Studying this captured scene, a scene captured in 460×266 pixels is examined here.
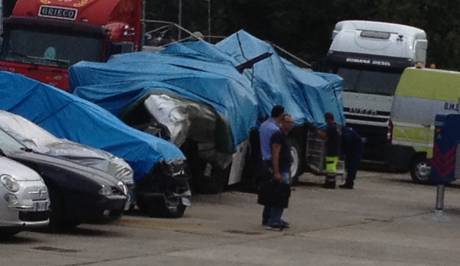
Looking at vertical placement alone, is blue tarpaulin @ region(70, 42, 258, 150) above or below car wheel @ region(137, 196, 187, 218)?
above

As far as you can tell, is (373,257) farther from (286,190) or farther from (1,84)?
(1,84)

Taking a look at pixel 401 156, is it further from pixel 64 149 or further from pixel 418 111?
pixel 64 149

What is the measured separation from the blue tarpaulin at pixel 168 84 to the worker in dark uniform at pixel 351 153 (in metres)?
4.48

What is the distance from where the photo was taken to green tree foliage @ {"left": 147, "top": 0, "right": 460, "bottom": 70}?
45.2 meters

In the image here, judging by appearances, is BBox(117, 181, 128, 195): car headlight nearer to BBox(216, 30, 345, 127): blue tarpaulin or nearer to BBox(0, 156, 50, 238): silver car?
BBox(0, 156, 50, 238): silver car

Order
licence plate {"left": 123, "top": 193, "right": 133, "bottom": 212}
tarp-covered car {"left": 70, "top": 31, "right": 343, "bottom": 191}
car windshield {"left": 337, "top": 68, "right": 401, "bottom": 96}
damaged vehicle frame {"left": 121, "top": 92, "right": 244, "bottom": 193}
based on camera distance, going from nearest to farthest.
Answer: licence plate {"left": 123, "top": 193, "right": 133, "bottom": 212}, damaged vehicle frame {"left": 121, "top": 92, "right": 244, "bottom": 193}, tarp-covered car {"left": 70, "top": 31, "right": 343, "bottom": 191}, car windshield {"left": 337, "top": 68, "right": 401, "bottom": 96}

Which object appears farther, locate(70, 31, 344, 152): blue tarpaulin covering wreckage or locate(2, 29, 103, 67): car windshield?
locate(2, 29, 103, 67): car windshield

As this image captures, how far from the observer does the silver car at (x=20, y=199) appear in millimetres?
14742

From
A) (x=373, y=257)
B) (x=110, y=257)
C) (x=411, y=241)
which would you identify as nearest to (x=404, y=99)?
(x=411, y=241)

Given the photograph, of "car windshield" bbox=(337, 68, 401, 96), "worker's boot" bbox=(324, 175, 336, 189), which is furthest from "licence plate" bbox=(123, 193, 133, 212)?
"car windshield" bbox=(337, 68, 401, 96)

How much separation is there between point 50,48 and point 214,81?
4.28m

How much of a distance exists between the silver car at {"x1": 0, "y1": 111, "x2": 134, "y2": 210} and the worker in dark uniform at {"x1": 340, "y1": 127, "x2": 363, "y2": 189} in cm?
1068

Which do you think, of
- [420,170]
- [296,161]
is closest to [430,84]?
[420,170]

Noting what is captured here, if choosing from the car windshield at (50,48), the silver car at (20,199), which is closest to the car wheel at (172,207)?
the silver car at (20,199)
